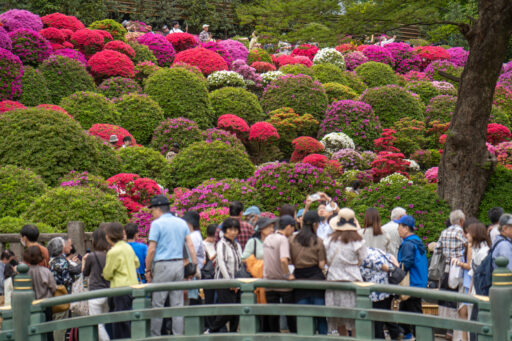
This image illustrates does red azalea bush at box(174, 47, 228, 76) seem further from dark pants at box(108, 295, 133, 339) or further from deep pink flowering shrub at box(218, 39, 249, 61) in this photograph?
dark pants at box(108, 295, 133, 339)

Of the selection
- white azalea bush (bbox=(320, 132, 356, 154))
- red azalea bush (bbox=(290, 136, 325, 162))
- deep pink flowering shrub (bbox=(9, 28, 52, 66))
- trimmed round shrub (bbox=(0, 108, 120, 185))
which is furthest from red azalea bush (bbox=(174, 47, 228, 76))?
trimmed round shrub (bbox=(0, 108, 120, 185))

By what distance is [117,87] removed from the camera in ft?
71.3

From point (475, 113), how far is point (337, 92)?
39.3 feet

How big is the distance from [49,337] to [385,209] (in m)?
6.62

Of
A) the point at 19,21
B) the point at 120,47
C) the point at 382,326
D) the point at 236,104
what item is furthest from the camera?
the point at 120,47

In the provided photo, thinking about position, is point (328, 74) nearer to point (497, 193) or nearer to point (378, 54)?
point (378, 54)

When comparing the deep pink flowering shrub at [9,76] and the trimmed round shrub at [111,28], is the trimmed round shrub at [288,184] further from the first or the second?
the trimmed round shrub at [111,28]

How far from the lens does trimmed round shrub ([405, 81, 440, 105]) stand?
81.3ft

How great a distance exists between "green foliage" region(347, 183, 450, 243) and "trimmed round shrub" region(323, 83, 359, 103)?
1162cm

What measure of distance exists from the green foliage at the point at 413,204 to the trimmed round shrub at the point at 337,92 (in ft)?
38.1

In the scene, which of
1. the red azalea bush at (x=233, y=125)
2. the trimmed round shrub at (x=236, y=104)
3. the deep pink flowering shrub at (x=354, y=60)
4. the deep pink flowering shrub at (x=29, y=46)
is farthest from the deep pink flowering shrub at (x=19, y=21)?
the deep pink flowering shrub at (x=354, y=60)

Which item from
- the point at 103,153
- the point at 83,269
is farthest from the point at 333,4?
the point at 83,269

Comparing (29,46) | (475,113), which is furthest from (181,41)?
(475,113)

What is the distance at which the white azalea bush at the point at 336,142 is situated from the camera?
66.6ft
